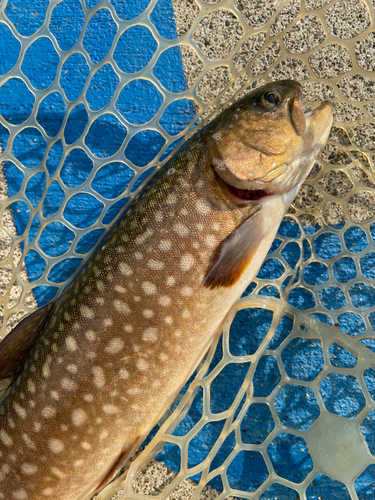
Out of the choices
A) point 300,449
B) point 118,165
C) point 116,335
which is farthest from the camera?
point 118,165

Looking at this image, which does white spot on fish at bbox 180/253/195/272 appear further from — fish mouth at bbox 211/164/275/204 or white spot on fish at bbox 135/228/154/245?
fish mouth at bbox 211/164/275/204

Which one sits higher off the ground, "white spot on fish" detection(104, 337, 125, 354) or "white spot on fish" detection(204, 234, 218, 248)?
"white spot on fish" detection(204, 234, 218, 248)

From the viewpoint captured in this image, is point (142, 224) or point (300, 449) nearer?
point (142, 224)

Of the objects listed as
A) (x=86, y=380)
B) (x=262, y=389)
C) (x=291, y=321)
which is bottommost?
(x=86, y=380)

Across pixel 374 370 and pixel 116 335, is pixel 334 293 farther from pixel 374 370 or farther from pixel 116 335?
pixel 116 335

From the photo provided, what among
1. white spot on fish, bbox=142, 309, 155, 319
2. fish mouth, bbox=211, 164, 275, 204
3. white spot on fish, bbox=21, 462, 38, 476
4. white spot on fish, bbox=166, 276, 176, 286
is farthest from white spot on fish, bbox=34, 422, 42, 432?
fish mouth, bbox=211, 164, 275, 204

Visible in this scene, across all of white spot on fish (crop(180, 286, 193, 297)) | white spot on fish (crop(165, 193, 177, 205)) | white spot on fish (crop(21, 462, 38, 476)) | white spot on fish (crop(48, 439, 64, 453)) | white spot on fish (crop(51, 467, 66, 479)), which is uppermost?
white spot on fish (crop(165, 193, 177, 205))

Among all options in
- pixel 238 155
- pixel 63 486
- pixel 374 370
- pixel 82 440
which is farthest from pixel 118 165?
pixel 374 370

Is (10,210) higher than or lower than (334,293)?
lower
